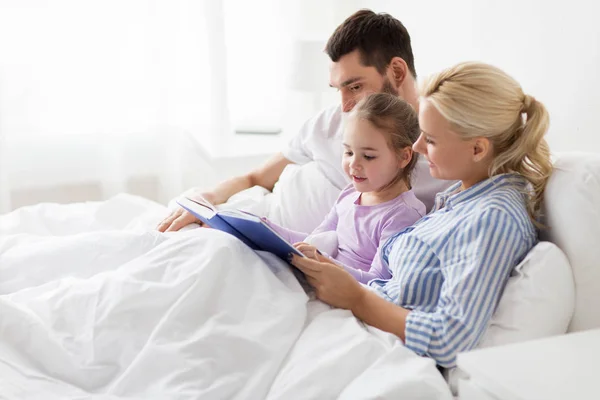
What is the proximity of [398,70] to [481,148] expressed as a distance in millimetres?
564

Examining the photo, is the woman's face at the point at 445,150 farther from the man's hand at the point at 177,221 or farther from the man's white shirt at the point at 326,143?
the man's hand at the point at 177,221

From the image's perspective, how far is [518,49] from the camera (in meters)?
1.90

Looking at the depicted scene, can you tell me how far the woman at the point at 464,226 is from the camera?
1.29 meters

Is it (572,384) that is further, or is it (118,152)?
(118,152)

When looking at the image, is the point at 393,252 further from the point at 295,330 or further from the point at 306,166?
the point at 306,166

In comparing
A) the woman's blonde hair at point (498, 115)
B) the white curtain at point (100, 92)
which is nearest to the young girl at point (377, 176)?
the woman's blonde hair at point (498, 115)

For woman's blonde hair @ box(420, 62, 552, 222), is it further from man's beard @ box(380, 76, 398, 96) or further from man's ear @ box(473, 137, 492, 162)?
man's beard @ box(380, 76, 398, 96)

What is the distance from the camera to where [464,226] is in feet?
4.42

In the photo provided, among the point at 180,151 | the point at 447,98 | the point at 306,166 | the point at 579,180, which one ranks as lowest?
the point at 180,151

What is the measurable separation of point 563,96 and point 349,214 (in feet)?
2.00

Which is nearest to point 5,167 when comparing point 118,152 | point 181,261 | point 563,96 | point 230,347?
point 118,152

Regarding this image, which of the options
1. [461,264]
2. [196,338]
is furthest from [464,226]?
[196,338]

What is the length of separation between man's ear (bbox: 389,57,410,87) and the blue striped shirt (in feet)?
1.74

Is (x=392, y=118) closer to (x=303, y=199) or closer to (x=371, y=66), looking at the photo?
(x=371, y=66)
